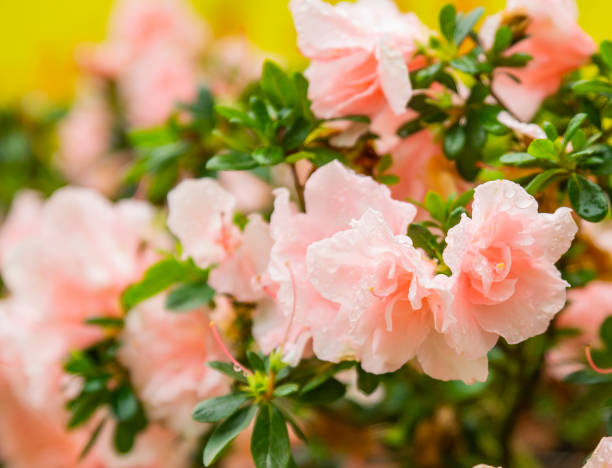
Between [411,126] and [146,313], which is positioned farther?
[146,313]

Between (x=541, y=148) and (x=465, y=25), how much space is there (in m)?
0.17

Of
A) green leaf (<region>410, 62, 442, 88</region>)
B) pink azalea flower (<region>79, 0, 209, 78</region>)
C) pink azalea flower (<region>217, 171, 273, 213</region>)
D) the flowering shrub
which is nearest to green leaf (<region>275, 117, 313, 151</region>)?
the flowering shrub

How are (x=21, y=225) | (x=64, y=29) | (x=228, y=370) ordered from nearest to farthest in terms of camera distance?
(x=228, y=370) → (x=21, y=225) → (x=64, y=29)

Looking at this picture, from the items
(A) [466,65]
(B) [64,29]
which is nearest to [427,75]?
(A) [466,65]

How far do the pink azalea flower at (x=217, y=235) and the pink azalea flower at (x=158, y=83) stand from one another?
2.78ft

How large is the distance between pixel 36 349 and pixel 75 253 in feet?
0.41

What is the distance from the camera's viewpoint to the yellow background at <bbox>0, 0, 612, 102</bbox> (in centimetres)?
221

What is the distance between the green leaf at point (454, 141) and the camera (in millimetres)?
657

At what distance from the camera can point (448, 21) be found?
0.67m

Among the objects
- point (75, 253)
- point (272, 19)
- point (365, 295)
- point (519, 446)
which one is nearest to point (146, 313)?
point (75, 253)

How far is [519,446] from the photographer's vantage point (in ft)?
3.63

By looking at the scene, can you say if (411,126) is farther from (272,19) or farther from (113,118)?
(272,19)

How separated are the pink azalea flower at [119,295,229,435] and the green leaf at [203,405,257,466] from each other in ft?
0.55

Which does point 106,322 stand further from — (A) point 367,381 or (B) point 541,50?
(B) point 541,50
